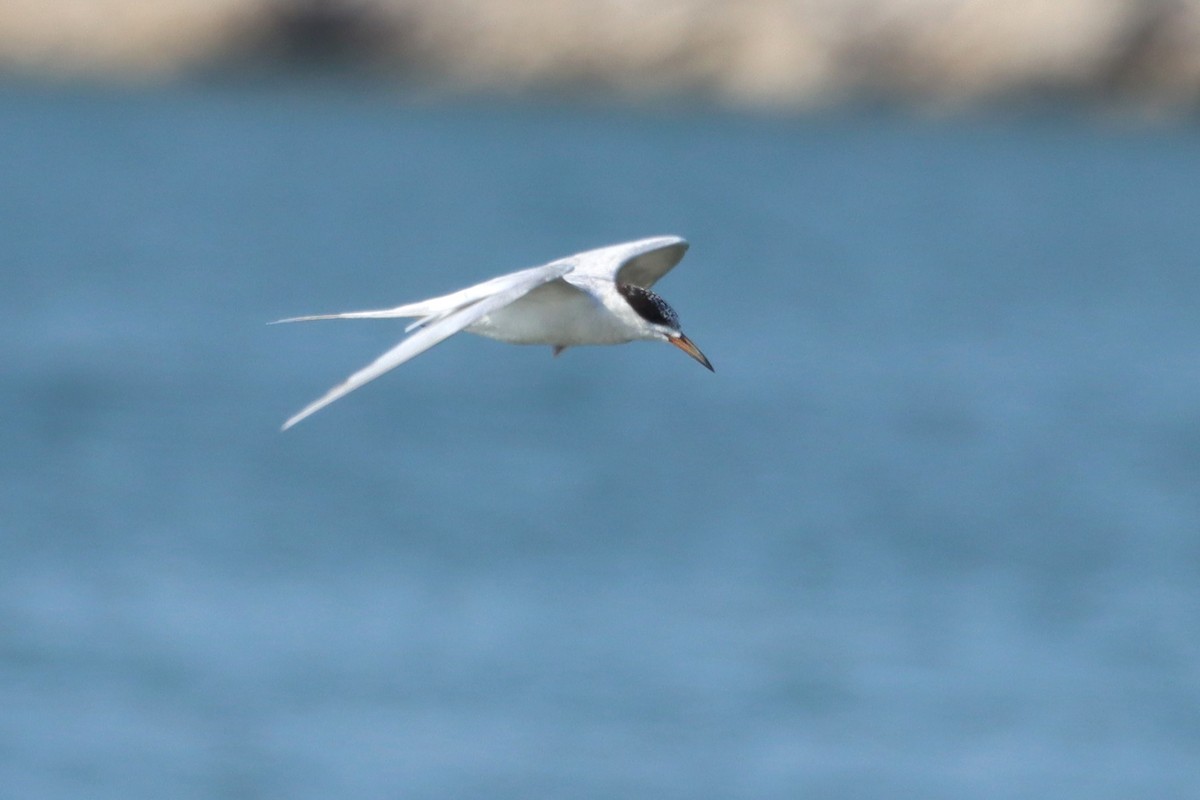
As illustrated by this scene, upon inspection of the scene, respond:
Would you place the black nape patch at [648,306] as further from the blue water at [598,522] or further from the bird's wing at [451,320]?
the blue water at [598,522]

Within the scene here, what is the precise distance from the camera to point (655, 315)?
652 cm

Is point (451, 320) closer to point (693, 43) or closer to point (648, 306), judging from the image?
point (648, 306)

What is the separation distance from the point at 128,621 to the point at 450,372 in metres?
13.6

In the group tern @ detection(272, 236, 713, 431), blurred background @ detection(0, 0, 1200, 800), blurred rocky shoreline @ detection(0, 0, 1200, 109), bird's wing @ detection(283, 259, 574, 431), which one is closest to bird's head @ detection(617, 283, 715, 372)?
tern @ detection(272, 236, 713, 431)

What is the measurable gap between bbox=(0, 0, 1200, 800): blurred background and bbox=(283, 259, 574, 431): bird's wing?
13.0 m

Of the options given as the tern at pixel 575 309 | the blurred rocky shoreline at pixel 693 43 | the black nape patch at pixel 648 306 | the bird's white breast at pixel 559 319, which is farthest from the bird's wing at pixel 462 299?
the blurred rocky shoreline at pixel 693 43

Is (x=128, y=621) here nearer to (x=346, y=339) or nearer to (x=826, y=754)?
(x=826, y=754)

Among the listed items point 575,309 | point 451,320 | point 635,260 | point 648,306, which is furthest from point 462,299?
point 635,260

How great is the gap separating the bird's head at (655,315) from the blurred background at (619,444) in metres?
12.6

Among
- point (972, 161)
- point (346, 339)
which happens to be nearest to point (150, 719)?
point (346, 339)

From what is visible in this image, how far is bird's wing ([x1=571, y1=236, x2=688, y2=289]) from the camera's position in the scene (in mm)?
6441

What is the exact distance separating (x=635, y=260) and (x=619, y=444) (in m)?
23.4

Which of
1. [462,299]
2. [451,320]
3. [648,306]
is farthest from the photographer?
[648,306]

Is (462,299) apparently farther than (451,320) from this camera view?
Yes
